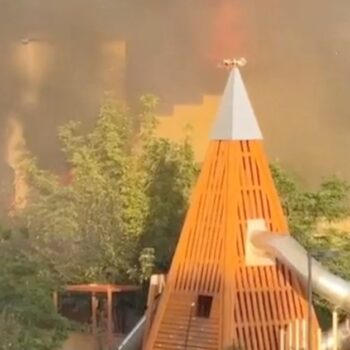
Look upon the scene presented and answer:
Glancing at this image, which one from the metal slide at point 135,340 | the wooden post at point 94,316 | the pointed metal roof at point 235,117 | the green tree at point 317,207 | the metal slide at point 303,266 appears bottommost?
the metal slide at point 135,340

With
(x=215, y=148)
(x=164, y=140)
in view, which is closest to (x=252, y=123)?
(x=215, y=148)

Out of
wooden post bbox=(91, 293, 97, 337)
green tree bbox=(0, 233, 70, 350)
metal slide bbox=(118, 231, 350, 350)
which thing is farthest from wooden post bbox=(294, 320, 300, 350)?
wooden post bbox=(91, 293, 97, 337)

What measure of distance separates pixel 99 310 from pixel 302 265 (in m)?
2.53

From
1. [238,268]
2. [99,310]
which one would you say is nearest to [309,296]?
[238,268]

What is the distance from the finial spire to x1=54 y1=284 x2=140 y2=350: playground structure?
75.4 inches

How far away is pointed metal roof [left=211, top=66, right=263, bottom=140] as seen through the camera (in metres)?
6.73

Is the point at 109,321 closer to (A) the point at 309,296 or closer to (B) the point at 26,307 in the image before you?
(B) the point at 26,307

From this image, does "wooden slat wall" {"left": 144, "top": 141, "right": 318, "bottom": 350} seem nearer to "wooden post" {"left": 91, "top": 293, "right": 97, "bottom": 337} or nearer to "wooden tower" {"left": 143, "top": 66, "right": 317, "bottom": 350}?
"wooden tower" {"left": 143, "top": 66, "right": 317, "bottom": 350}

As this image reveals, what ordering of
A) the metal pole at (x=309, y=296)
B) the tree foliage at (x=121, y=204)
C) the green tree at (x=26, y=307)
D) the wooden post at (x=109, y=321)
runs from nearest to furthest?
the metal pole at (x=309, y=296) < the green tree at (x=26, y=307) < the wooden post at (x=109, y=321) < the tree foliage at (x=121, y=204)

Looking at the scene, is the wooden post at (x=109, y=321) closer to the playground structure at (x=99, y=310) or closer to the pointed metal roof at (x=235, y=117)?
the playground structure at (x=99, y=310)

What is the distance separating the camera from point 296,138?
9055 mm

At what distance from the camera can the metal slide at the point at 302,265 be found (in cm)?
659

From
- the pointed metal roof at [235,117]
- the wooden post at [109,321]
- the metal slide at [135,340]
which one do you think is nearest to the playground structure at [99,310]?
the wooden post at [109,321]

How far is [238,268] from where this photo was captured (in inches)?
261
